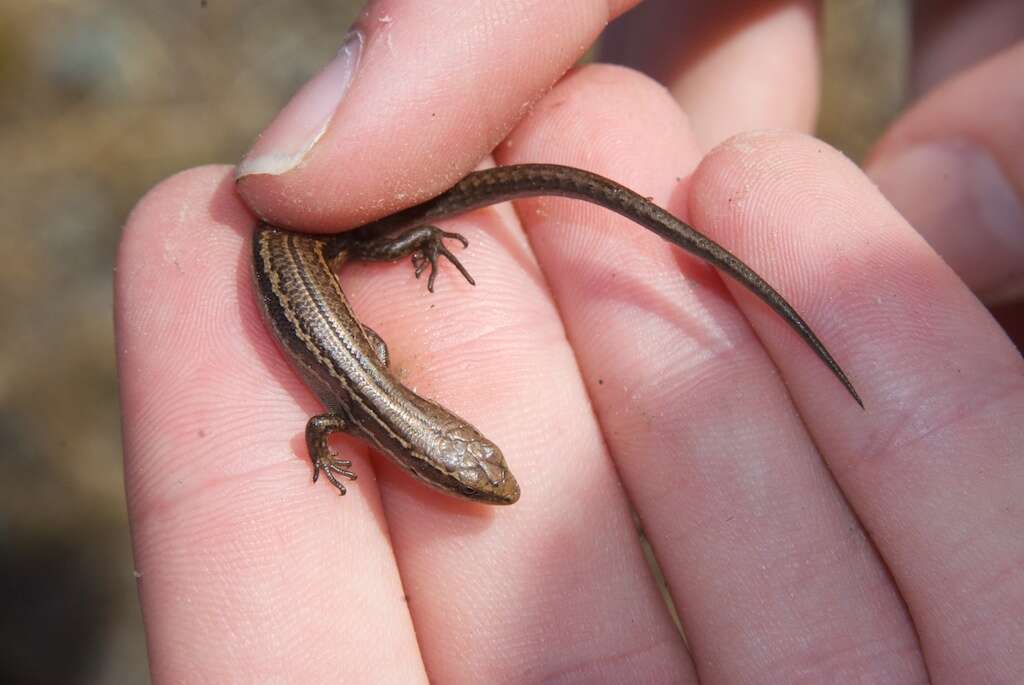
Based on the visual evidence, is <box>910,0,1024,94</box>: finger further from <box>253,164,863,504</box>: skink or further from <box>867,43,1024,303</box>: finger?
<box>253,164,863,504</box>: skink

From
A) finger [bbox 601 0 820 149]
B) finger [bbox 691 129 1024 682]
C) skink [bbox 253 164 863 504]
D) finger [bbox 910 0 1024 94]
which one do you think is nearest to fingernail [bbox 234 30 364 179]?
skink [bbox 253 164 863 504]

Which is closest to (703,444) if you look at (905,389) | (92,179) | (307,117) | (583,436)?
(583,436)

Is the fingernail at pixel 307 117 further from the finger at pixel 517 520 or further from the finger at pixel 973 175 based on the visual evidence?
the finger at pixel 973 175

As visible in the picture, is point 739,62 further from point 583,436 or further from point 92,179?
point 92,179

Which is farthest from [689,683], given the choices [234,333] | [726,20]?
[726,20]

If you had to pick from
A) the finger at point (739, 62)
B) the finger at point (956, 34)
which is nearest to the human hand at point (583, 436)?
the finger at point (739, 62)

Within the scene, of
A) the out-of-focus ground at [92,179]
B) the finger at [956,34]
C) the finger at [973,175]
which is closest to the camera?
the finger at [973,175]

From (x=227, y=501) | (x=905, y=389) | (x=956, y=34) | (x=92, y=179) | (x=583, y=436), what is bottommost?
(x=905, y=389)

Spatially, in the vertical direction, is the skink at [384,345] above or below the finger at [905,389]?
above
